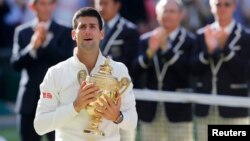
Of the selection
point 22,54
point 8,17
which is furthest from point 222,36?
point 8,17

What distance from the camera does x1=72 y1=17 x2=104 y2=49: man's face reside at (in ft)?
18.7

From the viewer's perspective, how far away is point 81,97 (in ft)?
18.2

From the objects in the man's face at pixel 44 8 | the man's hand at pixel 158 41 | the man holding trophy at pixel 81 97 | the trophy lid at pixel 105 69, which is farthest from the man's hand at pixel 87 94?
the man's face at pixel 44 8

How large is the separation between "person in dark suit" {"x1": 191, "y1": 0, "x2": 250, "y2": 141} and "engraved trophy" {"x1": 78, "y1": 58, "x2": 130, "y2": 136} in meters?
2.73

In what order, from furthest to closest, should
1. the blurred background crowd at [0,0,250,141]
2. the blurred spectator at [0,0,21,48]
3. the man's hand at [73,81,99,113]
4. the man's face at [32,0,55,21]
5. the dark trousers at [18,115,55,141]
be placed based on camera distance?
the blurred spectator at [0,0,21,48] < the blurred background crowd at [0,0,250,141] < the man's face at [32,0,55,21] < the dark trousers at [18,115,55,141] < the man's hand at [73,81,99,113]

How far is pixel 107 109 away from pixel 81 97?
0.57 feet

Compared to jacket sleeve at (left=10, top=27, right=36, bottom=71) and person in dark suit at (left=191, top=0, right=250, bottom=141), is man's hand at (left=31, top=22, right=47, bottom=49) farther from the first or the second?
person in dark suit at (left=191, top=0, right=250, bottom=141)

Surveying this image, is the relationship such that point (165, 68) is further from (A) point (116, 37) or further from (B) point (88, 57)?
(B) point (88, 57)

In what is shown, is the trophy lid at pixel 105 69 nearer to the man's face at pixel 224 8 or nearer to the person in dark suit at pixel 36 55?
the man's face at pixel 224 8

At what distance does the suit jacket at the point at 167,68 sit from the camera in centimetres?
873

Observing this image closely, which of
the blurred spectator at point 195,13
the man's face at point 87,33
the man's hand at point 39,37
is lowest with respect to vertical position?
the man's face at point 87,33

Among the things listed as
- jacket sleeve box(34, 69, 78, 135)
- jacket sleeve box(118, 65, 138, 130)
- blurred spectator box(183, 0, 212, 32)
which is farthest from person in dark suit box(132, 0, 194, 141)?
jacket sleeve box(34, 69, 78, 135)

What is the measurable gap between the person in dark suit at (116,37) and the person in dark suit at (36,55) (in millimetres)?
379

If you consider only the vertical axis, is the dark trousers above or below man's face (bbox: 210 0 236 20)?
below
